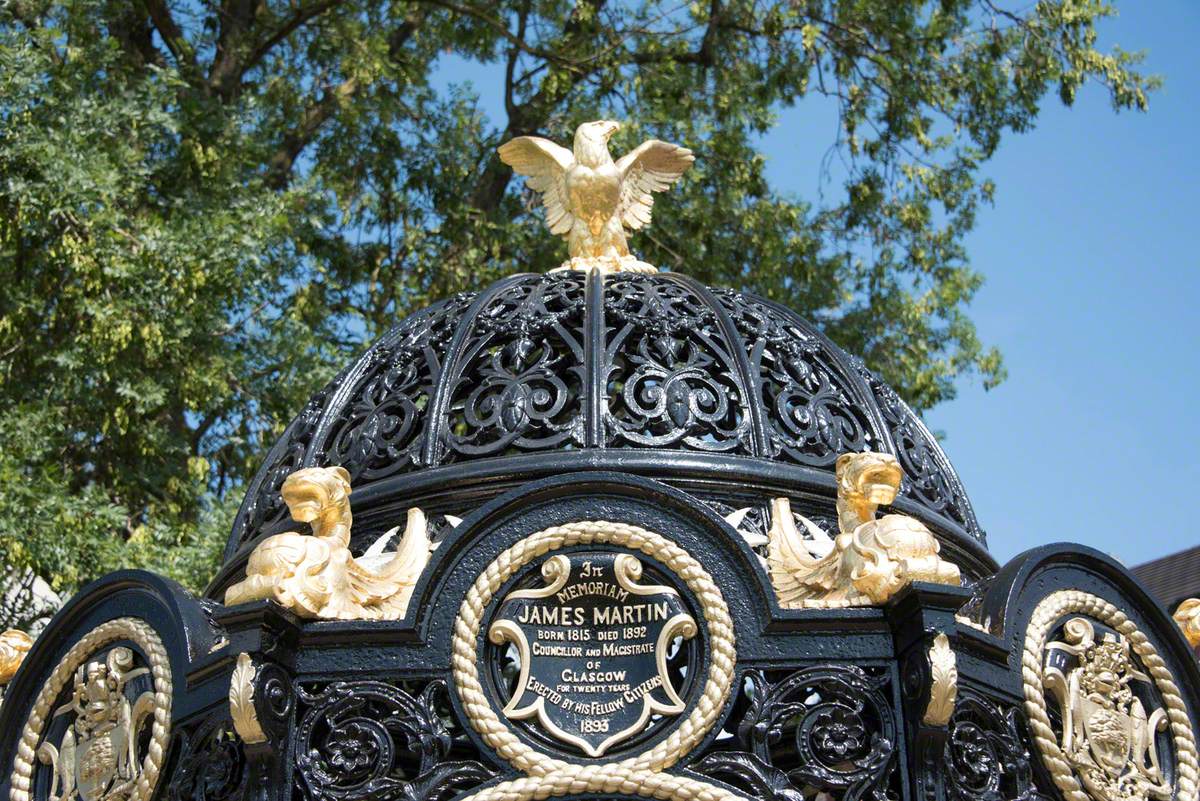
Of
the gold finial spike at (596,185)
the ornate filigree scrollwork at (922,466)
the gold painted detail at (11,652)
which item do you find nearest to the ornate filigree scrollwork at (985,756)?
the ornate filigree scrollwork at (922,466)

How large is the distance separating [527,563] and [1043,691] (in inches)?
79.9

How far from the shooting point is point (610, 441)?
283 inches

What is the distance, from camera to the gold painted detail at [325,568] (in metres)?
6.21

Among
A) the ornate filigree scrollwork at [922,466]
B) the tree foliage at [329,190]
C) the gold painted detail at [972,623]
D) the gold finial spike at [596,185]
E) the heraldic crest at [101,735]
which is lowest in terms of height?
the heraldic crest at [101,735]

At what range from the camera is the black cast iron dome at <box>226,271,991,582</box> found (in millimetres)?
7188

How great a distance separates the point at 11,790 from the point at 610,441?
9.20ft

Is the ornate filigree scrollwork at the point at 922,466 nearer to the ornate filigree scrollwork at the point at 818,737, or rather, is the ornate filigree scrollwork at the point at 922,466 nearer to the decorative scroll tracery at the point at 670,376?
the decorative scroll tracery at the point at 670,376

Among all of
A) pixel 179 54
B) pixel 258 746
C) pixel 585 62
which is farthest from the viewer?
pixel 585 62

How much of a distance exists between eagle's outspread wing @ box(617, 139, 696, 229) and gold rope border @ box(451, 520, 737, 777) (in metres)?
3.30

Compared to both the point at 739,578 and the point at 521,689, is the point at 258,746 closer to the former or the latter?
the point at 521,689

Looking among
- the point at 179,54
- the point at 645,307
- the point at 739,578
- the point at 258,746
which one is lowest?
the point at 258,746

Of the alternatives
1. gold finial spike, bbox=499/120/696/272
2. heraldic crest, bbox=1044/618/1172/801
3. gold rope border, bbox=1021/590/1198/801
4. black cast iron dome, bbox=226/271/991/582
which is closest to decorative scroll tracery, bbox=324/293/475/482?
black cast iron dome, bbox=226/271/991/582

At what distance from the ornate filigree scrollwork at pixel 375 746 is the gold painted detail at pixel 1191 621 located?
333 cm

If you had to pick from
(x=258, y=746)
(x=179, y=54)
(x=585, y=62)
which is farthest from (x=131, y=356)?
(x=258, y=746)
